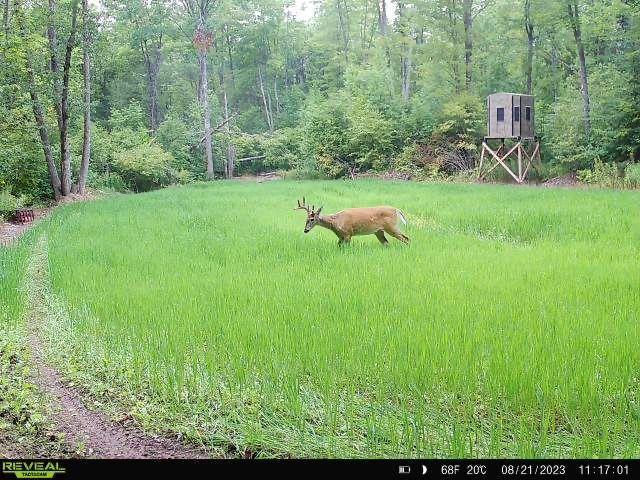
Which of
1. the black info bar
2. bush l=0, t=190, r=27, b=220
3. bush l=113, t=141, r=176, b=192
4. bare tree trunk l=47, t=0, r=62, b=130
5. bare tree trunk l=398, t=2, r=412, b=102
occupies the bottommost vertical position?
the black info bar

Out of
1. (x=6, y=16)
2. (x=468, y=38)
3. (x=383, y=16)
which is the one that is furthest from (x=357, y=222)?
(x=383, y=16)

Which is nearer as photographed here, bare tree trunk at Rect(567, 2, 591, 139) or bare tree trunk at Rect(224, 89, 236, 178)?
bare tree trunk at Rect(567, 2, 591, 139)

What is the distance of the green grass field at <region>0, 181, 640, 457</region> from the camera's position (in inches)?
133

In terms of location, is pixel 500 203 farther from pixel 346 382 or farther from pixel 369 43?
pixel 369 43

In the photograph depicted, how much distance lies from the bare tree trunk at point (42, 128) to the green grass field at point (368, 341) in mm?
11272

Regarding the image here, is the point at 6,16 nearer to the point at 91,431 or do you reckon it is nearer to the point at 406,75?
the point at 91,431

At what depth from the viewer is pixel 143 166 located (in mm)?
30984

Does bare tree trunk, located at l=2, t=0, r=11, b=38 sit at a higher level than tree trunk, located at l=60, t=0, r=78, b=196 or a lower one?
higher

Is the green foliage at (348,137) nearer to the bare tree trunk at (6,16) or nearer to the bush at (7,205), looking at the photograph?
the bare tree trunk at (6,16)

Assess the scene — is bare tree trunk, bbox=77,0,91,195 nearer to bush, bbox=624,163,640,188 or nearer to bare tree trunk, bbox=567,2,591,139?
bare tree trunk, bbox=567,2,591,139

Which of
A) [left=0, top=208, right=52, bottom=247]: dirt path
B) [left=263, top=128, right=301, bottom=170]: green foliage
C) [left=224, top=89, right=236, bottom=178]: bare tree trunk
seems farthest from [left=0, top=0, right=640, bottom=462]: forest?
[left=263, top=128, right=301, bottom=170]: green foliage

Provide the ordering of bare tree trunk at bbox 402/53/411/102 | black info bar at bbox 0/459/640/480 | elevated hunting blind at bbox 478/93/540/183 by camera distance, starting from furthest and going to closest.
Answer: bare tree trunk at bbox 402/53/411/102, elevated hunting blind at bbox 478/93/540/183, black info bar at bbox 0/459/640/480

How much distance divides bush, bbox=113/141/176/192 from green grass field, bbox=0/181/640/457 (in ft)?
72.3

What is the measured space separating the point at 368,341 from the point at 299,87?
45.3 metres
